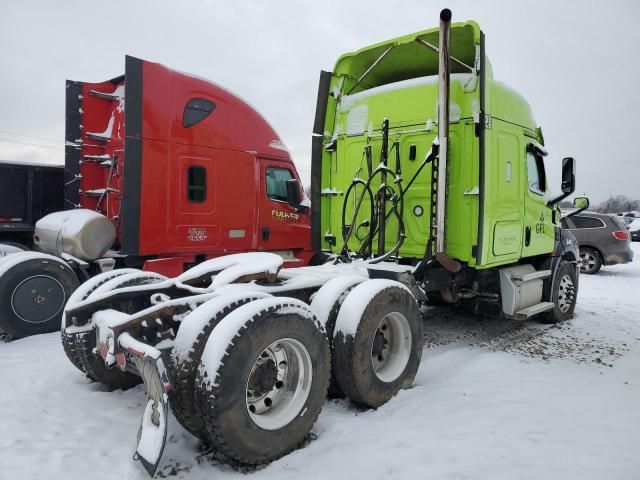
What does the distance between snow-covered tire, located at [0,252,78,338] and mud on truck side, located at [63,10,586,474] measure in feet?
7.08

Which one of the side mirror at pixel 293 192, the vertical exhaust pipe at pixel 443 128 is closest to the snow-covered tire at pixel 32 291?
the side mirror at pixel 293 192

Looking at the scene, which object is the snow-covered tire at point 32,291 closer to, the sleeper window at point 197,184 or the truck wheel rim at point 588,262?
the sleeper window at point 197,184

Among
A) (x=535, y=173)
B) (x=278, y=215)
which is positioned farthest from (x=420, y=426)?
(x=278, y=215)

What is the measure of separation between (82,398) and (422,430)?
2538 mm

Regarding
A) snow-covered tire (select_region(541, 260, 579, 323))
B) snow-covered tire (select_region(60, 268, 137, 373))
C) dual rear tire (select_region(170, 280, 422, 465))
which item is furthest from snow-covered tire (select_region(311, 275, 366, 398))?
snow-covered tire (select_region(541, 260, 579, 323))

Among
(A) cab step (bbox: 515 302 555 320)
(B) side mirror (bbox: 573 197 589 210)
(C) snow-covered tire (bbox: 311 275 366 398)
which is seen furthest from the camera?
(B) side mirror (bbox: 573 197 589 210)

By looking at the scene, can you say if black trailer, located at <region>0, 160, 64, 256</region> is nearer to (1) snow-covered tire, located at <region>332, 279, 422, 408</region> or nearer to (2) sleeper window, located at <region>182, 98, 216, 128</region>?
(2) sleeper window, located at <region>182, 98, 216, 128</region>

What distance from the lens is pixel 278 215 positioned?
7625mm

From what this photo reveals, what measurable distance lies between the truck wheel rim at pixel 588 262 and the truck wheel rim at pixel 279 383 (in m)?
12.2

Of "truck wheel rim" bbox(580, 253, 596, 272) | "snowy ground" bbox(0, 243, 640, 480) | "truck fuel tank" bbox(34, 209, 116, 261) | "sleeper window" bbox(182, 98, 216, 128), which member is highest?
"sleeper window" bbox(182, 98, 216, 128)

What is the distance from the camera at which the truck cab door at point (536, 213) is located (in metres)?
5.86

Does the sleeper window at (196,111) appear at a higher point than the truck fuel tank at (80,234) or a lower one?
higher

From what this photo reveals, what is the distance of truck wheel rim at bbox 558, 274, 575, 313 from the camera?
6.78 m

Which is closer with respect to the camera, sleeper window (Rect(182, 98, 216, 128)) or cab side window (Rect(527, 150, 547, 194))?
cab side window (Rect(527, 150, 547, 194))
